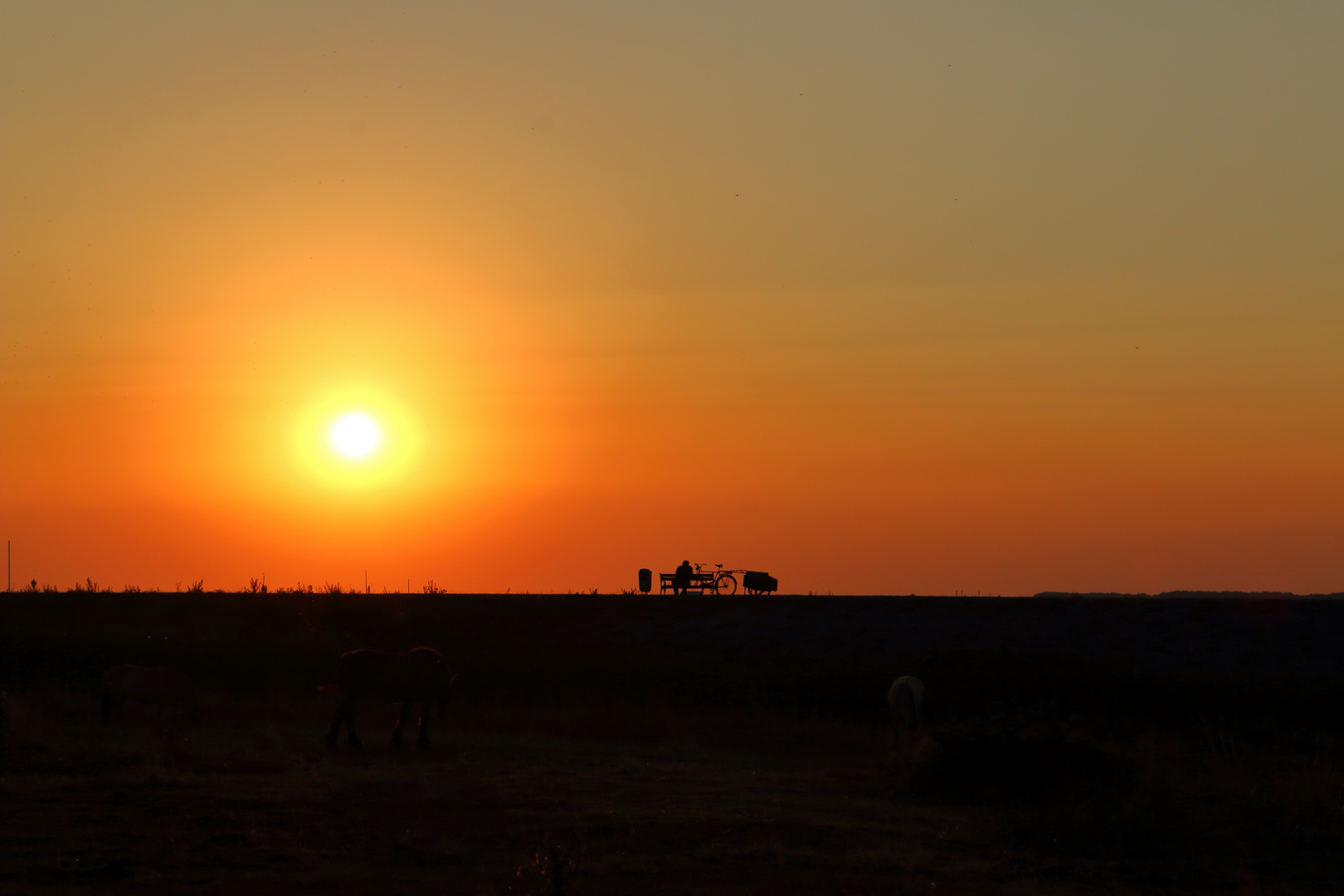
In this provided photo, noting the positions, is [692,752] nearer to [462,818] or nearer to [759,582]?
[462,818]

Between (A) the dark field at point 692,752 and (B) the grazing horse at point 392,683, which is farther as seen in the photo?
(B) the grazing horse at point 392,683

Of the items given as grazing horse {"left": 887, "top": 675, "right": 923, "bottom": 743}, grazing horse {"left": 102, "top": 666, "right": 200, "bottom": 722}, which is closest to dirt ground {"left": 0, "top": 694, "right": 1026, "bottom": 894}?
grazing horse {"left": 102, "top": 666, "right": 200, "bottom": 722}

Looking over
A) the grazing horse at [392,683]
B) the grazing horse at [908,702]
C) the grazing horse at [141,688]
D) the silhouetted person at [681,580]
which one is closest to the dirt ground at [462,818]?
the grazing horse at [141,688]

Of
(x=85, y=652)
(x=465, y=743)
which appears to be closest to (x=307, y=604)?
(x=85, y=652)

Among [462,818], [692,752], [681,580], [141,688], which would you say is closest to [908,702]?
[692,752]

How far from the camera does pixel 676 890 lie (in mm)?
12047

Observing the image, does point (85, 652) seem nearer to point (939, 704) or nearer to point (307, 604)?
point (307, 604)

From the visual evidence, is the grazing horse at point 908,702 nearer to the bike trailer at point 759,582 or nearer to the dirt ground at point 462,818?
the dirt ground at point 462,818

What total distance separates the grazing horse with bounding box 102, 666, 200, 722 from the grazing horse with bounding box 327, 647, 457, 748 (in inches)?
176

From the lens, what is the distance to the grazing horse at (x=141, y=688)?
2477 centimetres

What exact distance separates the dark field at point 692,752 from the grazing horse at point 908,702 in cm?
106

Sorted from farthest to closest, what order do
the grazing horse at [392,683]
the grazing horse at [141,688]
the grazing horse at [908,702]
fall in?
1. the grazing horse at [141,688]
2. the grazing horse at [908,702]
3. the grazing horse at [392,683]

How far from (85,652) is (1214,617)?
3468 cm

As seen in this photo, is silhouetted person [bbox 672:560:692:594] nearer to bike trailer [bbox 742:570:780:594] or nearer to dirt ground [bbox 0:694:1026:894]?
bike trailer [bbox 742:570:780:594]
